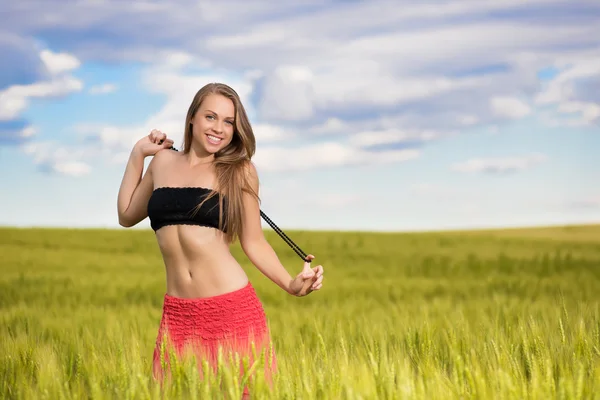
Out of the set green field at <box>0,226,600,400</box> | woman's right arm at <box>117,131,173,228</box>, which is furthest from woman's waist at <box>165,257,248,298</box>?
woman's right arm at <box>117,131,173,228</box>

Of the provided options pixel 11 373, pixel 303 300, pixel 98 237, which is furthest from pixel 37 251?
pixel 11 373

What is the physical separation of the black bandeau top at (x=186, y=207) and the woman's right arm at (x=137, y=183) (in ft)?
1.25

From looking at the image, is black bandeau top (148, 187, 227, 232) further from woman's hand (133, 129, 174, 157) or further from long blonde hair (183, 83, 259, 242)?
woman's hand (133, 129, 174, 157)

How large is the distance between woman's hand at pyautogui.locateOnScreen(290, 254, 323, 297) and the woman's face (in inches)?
30.0

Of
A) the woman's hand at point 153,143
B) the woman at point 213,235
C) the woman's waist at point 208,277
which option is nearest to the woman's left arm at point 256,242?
the woman at point 213,235

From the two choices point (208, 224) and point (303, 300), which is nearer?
point (208, 224)

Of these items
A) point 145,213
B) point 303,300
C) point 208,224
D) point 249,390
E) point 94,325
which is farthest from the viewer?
point 303,300

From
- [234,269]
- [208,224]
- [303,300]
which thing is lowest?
[303,300]

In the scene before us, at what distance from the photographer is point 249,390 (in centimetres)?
307

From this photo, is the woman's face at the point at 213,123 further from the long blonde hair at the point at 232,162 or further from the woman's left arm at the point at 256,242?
the woman's left arm at the point at 256,242

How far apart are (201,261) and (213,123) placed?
699 millimetres

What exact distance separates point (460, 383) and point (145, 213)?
189cm

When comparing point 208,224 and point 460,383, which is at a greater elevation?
point 208,224

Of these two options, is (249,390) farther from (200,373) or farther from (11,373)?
(11,373)
